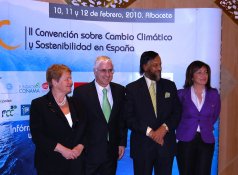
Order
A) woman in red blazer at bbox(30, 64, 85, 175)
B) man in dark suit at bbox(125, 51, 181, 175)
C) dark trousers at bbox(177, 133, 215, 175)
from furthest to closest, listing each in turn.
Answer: dark trousers at bbox(177, 133, 215, 175), man in dark suit at bbox(125, 51, 181, 175), woman in red blazer at bbox(30, 64, 85, 175)

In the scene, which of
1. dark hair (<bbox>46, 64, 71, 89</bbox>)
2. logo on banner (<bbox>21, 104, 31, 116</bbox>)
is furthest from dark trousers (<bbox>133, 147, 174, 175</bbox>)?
logo on banner (<bbox>21, 104, 31, 116</bbox>)

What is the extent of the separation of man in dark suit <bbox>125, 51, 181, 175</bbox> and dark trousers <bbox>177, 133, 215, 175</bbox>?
0.18 meters

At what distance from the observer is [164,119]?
353 centimetres

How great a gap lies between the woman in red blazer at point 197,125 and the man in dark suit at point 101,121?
732 millimetres

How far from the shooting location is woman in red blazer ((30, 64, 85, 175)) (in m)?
2.97

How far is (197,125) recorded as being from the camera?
3.64m

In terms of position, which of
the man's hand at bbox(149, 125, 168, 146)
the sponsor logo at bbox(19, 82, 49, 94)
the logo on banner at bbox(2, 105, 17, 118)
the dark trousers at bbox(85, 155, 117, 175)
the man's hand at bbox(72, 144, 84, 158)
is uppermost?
the sponsor logo at bbox(19, 82, 49, 94)

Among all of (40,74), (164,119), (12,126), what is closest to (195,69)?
(164,119)

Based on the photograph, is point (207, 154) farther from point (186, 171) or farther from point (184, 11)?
point (184, 11)

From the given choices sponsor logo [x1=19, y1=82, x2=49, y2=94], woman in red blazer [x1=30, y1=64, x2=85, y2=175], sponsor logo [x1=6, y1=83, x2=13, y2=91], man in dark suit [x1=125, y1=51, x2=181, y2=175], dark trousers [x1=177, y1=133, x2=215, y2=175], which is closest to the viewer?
woman in red blazer [x1=30, y1=64, x2=85, y2=175]

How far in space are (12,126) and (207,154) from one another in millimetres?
2146

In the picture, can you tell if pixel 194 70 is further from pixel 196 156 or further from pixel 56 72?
pixel 56 72

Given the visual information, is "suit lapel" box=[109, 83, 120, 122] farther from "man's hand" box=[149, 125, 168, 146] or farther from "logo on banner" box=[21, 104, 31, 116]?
"logo on banner" box=[21, 104, 31, 116]

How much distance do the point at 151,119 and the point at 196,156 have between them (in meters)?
0.69
